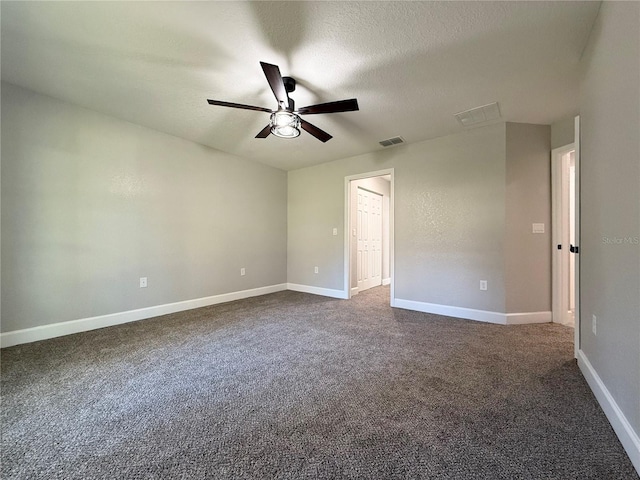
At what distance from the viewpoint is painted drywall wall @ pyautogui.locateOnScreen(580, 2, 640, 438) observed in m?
1.20

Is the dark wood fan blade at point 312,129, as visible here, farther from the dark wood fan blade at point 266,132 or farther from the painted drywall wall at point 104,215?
the painted drywall wall at point 104,215

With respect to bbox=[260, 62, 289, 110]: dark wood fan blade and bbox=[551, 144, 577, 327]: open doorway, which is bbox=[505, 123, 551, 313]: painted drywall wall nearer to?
bbox=[551, 144, 577, 327]: open doorway

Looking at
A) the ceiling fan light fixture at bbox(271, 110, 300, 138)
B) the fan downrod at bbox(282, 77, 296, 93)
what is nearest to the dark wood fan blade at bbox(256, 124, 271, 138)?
the ceiling fan light fixture at bbox(271, 110, 300, 138)

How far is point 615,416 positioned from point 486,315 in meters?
1.95

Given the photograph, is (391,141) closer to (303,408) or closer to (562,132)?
(562,132)

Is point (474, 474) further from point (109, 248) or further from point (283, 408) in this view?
point (109, 248)

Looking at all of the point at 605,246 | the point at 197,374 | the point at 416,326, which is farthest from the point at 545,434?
the point at 197,374

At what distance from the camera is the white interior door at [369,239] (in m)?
5.05

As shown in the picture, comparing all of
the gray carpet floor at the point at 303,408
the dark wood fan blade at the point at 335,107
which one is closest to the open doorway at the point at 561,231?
the gray carpet floor at the point at 303,408

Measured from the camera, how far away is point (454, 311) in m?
3.40

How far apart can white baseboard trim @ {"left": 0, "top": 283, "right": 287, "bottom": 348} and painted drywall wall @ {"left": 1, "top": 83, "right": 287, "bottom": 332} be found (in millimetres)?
57

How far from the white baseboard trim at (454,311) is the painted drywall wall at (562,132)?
2135 millimetres

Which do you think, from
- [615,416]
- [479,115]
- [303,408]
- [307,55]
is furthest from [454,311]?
[307,55]

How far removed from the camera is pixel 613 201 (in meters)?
1.42
